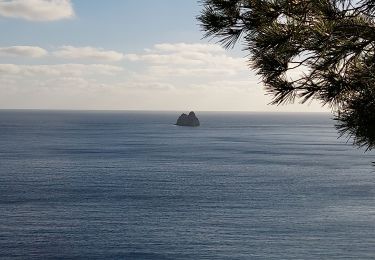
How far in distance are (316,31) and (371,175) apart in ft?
319

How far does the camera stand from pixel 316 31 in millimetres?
10773

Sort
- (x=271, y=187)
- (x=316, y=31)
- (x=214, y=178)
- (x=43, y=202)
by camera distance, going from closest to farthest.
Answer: (x=316, y=31), (x=43, y=202), (x=271, y=187), (x=214, y=178)

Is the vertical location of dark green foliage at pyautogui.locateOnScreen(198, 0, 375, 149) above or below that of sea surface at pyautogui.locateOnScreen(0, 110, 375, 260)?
above

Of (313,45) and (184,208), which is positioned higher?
(313,45)

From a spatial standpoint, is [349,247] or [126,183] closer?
[349,247]

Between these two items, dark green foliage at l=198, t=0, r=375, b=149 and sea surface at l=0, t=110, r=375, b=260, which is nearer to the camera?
dark green foliage at l=198, t=0, r=375, b=149

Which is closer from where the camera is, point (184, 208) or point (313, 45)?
point (313, 45)

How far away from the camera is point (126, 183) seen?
90438 millimetres

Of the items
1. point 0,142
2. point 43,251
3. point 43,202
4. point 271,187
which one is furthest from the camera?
point 0,142

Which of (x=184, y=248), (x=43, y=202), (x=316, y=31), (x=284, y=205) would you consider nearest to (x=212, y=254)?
(x=184, y=248)

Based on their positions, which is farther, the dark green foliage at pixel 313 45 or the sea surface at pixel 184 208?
the sea surface at pixel 184 208

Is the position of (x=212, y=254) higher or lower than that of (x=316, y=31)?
lower

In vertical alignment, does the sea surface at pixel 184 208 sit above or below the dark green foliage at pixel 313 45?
below

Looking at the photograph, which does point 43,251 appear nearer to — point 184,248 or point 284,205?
point 184,248
